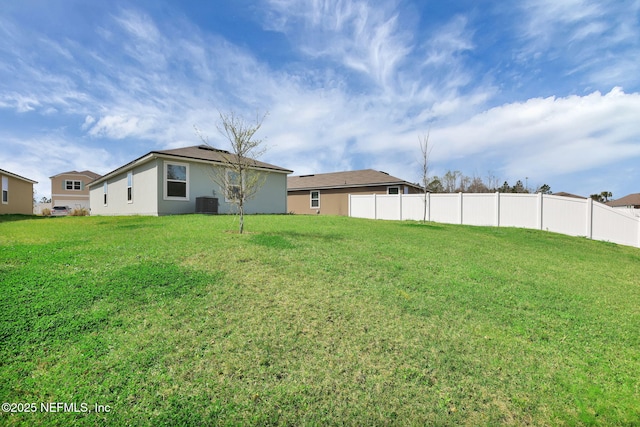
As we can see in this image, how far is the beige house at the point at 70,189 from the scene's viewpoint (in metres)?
39.9

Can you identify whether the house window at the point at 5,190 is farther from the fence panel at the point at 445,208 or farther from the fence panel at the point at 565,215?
the fence panel at the point at 565,215

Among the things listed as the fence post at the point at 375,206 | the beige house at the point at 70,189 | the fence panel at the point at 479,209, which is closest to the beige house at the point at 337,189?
the fence post at the point at 375,206

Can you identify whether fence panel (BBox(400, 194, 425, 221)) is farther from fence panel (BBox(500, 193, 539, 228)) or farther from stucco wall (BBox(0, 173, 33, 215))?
stucco wall (BBox(0, 173, 33, 215))

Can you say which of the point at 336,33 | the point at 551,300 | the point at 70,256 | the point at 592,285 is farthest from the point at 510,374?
the point at 336,33

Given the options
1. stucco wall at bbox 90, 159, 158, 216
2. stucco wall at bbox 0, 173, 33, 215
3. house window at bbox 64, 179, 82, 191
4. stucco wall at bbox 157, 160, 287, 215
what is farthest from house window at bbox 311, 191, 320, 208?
house window at bbox 64, 179, 82, 191

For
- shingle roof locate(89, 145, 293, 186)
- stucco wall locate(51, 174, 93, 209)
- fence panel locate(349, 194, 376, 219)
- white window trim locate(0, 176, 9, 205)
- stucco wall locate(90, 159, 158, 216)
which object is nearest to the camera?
shingle roof locate(89, 145, 293, 186)

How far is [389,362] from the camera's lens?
286 cm

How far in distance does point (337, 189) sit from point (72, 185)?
38099mm

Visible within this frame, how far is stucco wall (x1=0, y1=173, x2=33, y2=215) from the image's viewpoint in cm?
2008

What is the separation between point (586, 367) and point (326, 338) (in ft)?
8.74

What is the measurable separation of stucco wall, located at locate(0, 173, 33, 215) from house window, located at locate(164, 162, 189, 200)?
573 inches

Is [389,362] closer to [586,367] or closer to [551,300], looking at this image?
[586,367]

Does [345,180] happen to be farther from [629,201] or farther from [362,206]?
[629,201]

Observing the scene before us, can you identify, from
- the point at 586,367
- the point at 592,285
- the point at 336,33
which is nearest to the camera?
the point at 586,367
